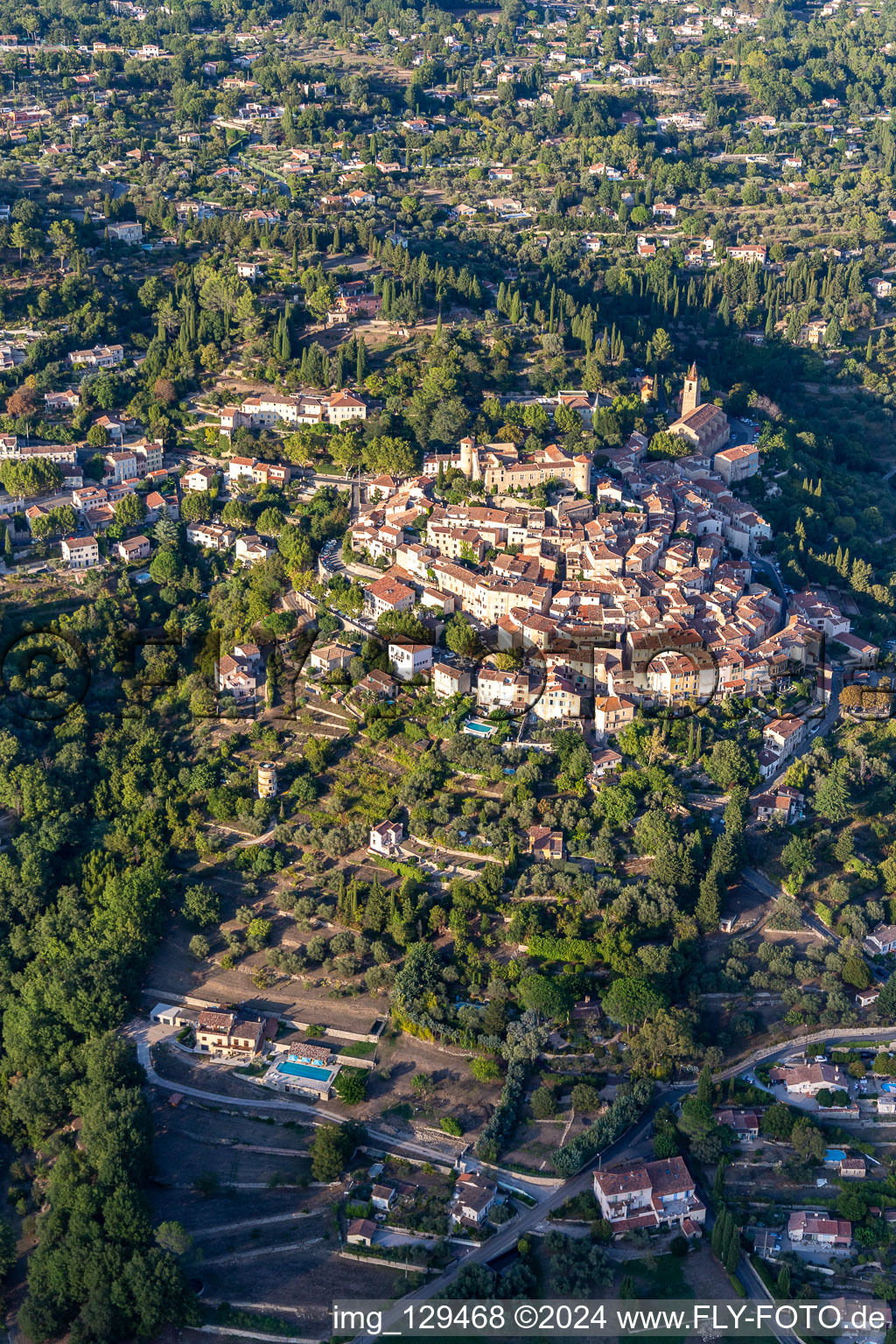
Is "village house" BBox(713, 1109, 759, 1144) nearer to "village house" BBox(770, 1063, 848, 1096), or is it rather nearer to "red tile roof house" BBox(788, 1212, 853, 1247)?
"village house" BBox(770, 1063, 848, 1096)

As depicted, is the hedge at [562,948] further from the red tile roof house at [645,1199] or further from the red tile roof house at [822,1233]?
the red tile roof house at [822,1233]

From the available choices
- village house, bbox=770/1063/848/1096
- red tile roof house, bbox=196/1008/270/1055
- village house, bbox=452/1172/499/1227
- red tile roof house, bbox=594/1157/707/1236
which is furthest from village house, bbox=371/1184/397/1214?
village house, bbox=770/1063/848/1096

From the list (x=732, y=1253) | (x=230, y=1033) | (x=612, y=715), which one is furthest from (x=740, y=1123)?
(x=612, y=715)

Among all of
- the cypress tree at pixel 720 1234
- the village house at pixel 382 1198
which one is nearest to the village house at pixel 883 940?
the cypress tree at pixel 720 1234

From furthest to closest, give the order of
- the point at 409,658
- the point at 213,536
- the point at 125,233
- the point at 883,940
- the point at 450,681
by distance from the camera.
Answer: the point at 125,233 < the point at 213,536 < the point at 409,658 < the point at 450,681 < the point at 883,940

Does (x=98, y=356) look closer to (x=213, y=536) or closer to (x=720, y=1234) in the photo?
(x=213, y=536)

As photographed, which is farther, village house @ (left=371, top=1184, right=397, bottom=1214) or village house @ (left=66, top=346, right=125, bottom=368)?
village house @ (left=66, top=346, right=125, bottom=368)

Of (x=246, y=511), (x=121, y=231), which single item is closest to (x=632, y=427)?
(x=246, y=511)
